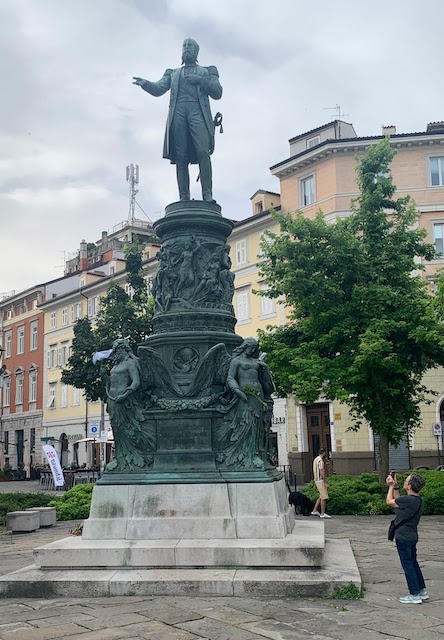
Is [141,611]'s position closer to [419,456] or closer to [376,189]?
[376,189]

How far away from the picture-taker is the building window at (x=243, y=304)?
132ft

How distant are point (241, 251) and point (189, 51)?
1180 inches

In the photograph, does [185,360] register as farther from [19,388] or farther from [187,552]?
[19,388]

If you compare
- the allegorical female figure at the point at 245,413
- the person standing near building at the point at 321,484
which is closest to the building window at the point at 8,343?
the person standing near building at the point at 321,484

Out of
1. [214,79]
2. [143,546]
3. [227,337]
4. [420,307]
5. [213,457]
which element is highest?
[214,79]

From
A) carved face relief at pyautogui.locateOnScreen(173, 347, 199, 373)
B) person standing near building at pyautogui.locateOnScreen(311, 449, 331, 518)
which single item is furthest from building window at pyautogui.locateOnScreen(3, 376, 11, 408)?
carved face relief at pyautogui.locateOnScreen(173, 347, 199, 373)

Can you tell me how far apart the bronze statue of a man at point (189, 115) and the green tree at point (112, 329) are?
17663 mm

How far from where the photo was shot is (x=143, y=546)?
8180 mm

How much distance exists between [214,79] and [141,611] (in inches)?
301

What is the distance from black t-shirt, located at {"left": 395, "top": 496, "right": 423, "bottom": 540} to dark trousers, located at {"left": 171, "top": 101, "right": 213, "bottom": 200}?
5.55 meters

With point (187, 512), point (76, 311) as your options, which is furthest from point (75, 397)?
point (187, 512)

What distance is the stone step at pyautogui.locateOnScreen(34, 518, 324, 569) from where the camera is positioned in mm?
7855

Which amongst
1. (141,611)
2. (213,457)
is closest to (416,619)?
(141,611)

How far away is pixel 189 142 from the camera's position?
11.2 metres
